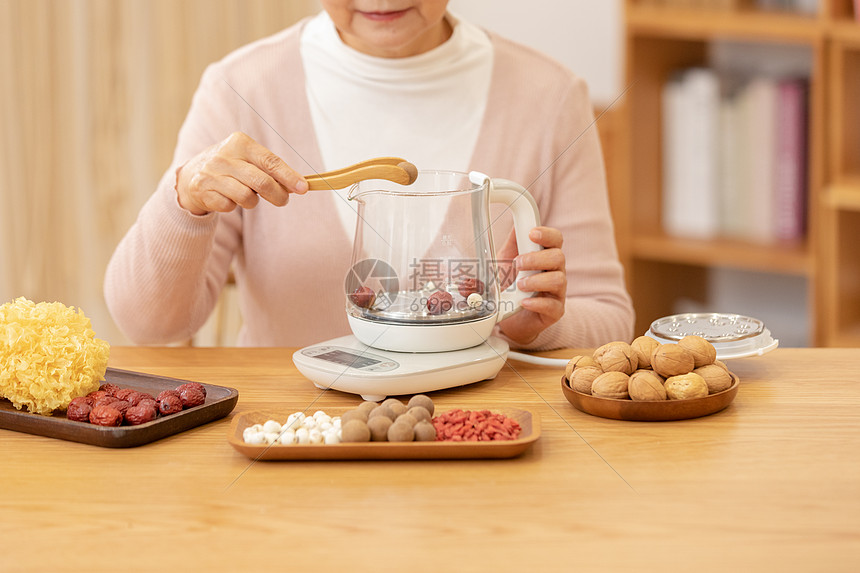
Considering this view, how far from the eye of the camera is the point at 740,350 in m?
0.93

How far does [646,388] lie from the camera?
810 millimetres

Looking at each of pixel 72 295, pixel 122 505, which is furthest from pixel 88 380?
pixel 72 295

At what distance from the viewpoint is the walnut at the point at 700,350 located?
2.78ft

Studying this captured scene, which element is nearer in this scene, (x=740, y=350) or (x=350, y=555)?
(x=350, y=555)

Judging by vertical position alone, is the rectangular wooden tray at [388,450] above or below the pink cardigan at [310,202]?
below

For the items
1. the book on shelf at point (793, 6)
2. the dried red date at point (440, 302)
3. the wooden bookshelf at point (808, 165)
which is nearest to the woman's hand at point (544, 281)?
the dried red date at point (440, 302)

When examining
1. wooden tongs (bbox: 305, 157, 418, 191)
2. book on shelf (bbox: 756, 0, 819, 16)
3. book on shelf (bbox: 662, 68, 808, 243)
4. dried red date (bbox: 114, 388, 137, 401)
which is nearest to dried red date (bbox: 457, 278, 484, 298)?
wooden tongs (bbox: 305, 157, 418, 191)

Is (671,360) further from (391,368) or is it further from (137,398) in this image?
(137,398)

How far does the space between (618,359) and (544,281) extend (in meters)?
0.18

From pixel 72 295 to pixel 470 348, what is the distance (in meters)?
1.43

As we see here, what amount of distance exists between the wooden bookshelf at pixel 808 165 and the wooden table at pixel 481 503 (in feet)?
3.51

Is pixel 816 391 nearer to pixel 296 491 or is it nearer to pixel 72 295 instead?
pixel 296 491

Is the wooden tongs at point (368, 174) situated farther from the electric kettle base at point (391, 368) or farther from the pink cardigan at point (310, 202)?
the pink cardigan at point (310, 202)

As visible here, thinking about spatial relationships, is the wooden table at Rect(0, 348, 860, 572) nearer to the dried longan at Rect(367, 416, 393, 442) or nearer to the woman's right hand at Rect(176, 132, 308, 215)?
the dried longan at Rect(367, 416, 393, 442)
